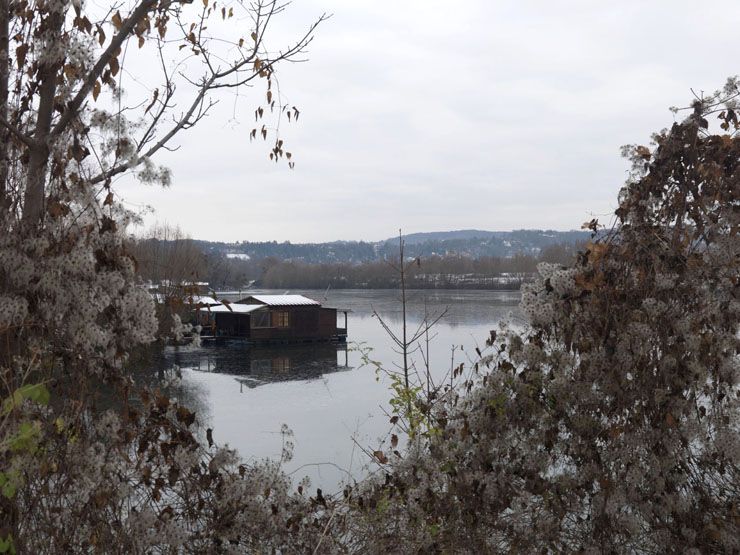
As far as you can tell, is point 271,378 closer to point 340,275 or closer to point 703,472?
point 703,472

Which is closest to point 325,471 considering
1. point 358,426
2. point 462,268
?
point 358,426

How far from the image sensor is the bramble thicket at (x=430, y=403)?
9.95 ft

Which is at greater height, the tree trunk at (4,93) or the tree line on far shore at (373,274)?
the tree trunk at (4,93)

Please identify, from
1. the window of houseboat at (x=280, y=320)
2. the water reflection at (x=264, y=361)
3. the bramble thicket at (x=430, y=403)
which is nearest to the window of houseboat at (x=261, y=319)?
the window of houseboat at (x=280, y=320)

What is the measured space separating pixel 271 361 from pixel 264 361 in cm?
33

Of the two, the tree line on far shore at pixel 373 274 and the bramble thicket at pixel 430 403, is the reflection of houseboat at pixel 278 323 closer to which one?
the tree line on far shore at pixel 373 274

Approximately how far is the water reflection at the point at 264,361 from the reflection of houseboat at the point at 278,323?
632mm

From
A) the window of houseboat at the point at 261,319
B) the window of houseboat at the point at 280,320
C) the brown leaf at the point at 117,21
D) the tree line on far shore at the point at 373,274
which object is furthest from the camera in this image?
the tree line on far shore at the point at 373,274

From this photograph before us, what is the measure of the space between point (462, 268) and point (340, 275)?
79.9ft

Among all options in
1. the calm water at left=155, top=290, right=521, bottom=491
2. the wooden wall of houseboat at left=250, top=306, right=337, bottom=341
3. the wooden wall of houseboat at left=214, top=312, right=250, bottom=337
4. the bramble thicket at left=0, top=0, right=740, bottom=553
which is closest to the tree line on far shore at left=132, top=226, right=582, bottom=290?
the wooden wall of houseboat at left=214, top=312, right=250, bottom=337

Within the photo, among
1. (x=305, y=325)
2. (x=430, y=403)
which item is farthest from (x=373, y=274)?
(x=430, y=403)

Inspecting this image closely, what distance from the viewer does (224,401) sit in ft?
70.7

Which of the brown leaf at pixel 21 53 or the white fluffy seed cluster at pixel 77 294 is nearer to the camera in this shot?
the white fluffy seed cluster at pixel 77 294

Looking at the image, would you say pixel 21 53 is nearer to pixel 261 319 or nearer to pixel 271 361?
pixel 271 361
